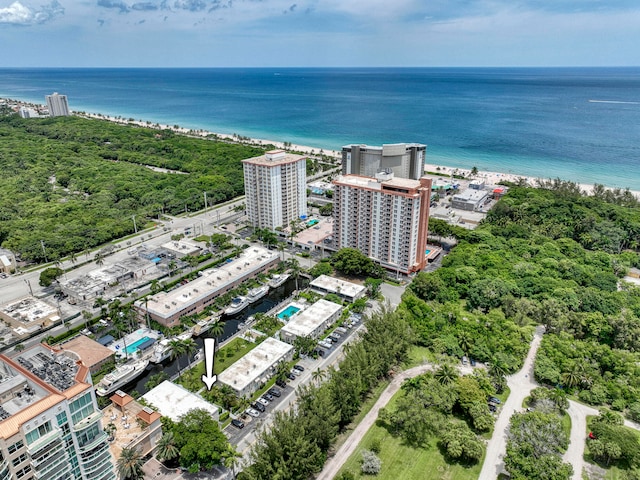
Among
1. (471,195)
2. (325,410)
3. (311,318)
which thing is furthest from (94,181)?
(325,410)

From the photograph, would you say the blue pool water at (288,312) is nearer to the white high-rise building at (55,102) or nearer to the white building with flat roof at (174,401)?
the white building with flat roof at (174,401)

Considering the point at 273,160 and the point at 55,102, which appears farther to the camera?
the point at 55,102

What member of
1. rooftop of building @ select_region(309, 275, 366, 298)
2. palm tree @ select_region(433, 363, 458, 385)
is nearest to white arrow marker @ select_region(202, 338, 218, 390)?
rooftop of building @ select_region(309, 275, 366, 298)

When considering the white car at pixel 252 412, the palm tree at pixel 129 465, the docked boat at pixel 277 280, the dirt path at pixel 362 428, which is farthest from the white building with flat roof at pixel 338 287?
the palm tree at pixel 129 465

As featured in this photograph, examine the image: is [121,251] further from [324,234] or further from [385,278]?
[385,278]

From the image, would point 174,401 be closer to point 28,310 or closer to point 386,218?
point 28,310

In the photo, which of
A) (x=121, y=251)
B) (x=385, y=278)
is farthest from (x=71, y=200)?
(x=385, y=278)

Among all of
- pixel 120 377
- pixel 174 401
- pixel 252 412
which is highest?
pixel 174 401
